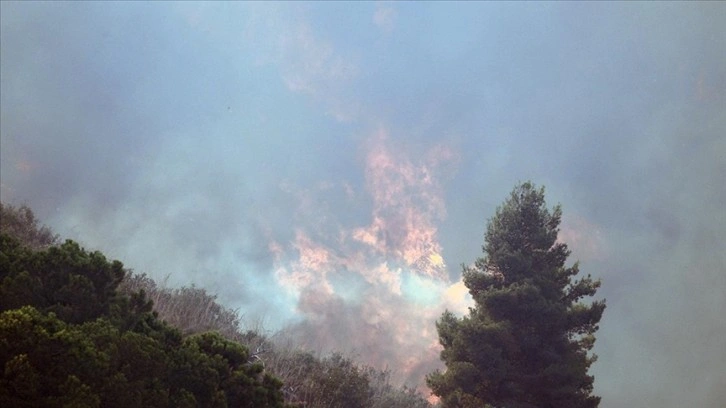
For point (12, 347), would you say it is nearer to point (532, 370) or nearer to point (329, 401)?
point (329, 401)

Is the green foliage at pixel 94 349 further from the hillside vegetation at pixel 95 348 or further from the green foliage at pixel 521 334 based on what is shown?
the green foliage at pixel 521 334

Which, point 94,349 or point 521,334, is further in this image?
point 521,334

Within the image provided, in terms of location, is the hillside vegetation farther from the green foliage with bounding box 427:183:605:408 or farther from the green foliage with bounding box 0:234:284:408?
the green foliage with bounding box 427:183:605:408

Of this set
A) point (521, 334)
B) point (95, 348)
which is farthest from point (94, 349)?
point (521, 334)

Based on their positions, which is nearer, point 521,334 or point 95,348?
point 95,348

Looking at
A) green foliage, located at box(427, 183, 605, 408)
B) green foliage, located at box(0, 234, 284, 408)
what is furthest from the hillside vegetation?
green foliage, located at box(427, 183, 605, 408)

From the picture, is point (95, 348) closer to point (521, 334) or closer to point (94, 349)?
point (94, 349)

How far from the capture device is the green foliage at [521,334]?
60.2 feet

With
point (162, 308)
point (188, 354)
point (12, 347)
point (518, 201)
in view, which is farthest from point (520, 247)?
point (12, 347)

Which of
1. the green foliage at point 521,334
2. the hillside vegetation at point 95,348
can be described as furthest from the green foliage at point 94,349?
the green foliage at point 521,334

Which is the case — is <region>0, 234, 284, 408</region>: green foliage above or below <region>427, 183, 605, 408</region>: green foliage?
below

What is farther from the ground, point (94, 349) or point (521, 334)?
point (521, 334)

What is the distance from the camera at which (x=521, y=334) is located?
19234 mm

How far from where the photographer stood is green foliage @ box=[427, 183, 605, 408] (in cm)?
1834
